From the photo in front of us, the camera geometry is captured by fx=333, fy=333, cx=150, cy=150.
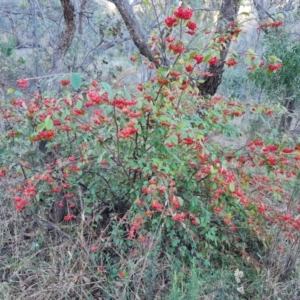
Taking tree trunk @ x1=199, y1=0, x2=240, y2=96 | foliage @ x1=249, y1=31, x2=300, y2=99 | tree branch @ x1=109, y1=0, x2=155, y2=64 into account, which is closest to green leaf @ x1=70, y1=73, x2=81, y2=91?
tree branch @ x1=109, y1=0, x2=155, y2=64

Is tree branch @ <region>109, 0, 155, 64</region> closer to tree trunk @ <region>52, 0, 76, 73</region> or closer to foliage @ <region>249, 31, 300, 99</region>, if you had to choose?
tree trunk @ <region>52, 0, 76, 73</region>

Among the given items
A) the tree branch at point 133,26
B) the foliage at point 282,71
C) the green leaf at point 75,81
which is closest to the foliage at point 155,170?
the green leaf at point 75,81

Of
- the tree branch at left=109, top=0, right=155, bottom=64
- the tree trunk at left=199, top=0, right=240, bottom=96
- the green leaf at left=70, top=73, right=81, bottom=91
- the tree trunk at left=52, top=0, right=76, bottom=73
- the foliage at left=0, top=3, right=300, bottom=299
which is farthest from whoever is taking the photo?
the tree trunk at left=199, top=0, right=240, bottom=96

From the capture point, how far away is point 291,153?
6.71 feet

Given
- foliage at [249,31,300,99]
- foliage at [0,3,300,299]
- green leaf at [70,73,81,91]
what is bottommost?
foliage at [0,3,300,299]

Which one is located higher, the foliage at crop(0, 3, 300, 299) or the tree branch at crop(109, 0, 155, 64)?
the tree branch at crop(109, 0, 155, 64)

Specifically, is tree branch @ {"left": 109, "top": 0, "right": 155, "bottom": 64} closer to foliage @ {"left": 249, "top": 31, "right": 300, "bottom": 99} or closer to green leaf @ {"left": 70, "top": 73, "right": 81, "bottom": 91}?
foliage @ {"left": 249, "top": 31, "right": 300, "bottom": 99}

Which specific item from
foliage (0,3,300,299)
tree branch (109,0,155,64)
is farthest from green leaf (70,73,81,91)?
tree branch (109,0,155,64)

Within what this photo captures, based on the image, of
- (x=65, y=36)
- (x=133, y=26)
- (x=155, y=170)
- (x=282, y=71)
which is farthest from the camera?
(x=282, y=71)

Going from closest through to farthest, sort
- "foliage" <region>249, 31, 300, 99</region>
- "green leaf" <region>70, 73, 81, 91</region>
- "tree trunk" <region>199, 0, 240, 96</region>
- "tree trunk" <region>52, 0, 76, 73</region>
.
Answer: "green leaf" <region>70, 73, 81, 91</region> → "tree trunk" <region>52, 0, 76, 73</region> → "tree trunk" <region>199, 0, 240, 96</region> → "foliage" <region>249, 31, 300, 99</region>

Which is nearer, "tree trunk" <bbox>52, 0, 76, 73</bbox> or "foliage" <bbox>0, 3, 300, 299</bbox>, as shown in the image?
"foliage" <bbox>0, 3, 300, 299</bbox>

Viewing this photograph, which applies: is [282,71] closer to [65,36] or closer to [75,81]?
[65,36]

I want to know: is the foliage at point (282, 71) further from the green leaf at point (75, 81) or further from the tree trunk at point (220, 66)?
the green leaf at point (75, 81)

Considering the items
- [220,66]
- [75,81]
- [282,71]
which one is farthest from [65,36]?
[282,71]
